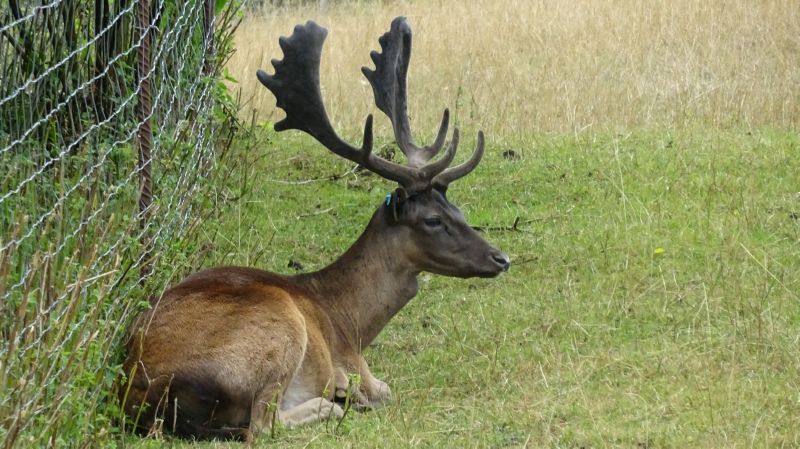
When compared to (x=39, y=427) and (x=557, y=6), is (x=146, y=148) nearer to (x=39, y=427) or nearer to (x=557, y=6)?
(x=39, y=427)

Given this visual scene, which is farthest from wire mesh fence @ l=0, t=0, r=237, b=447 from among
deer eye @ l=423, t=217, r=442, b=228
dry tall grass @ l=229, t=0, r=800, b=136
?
dry tall grass @ l=229, t=0, r=800, b=136

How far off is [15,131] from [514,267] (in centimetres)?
326

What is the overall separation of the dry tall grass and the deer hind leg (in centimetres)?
452

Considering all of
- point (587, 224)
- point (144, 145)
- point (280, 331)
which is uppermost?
point (144, 145)

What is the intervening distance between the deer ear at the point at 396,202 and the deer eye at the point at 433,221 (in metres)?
0.15

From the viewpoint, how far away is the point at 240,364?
673 cm

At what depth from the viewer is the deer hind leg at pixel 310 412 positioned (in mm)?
Result: 7027

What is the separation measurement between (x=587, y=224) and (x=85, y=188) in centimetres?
426

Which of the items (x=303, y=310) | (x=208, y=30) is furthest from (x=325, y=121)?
(x=208, y=30)

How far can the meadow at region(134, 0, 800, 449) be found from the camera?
6.71 metres

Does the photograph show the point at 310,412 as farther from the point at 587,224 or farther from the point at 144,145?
the point at 587,224

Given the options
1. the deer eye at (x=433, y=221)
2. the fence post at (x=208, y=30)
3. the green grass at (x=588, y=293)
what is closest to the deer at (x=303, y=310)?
the deer eye at (x=433, y=221)

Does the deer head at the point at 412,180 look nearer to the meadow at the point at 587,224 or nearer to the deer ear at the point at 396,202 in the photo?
the deer ear at the point at 396,202

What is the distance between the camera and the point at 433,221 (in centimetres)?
797
